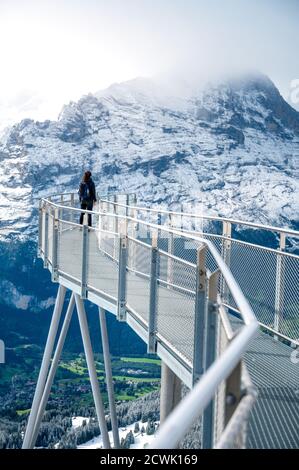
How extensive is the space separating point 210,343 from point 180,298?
2.62 m

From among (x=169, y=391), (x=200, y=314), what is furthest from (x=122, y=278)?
(x=200, y=314)

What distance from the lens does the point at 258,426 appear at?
4238mm

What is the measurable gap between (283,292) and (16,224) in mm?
177160

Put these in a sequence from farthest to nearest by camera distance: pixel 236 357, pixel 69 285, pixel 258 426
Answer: pixel 69 285 < pixel 258 426 < pixel 236 357

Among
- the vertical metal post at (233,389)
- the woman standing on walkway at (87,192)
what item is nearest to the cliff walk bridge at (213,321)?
the vertical metal post at (233,389)

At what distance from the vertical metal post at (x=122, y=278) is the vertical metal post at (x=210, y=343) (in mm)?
4502

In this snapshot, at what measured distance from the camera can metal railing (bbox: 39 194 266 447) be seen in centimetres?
207

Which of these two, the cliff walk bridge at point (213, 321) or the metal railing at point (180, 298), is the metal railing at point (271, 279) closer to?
the cliff walk bridge at point (213, 321)

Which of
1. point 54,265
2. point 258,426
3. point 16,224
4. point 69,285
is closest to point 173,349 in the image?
point 258,426

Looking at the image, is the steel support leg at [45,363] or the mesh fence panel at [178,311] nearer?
the mesh fence panel at [178,311]

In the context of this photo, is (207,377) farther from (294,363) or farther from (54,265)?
(54,265)

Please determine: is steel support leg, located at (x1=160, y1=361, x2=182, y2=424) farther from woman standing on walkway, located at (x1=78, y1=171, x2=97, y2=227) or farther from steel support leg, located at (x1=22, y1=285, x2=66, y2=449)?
woman standing on walkway, located at (x1=78, y1=171, x2=97, y2=227)

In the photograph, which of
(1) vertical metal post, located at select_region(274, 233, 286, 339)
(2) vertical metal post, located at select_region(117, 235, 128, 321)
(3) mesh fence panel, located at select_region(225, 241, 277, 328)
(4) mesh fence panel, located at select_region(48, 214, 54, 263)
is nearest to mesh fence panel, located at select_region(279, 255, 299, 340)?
(1) vertical metal post, located at select_region(274, 233, 286, 339)

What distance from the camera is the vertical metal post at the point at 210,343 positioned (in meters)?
3.83
